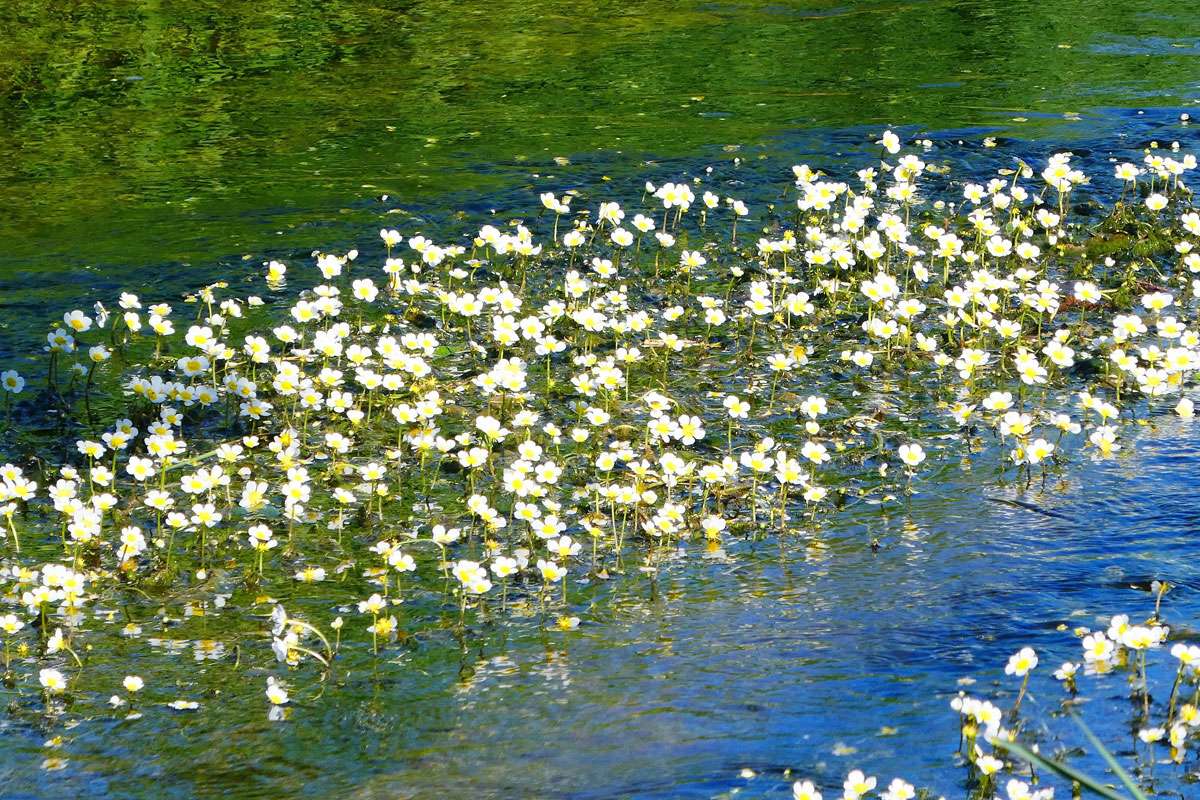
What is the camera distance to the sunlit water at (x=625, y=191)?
401 centimetres

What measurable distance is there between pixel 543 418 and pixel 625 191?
293 cm

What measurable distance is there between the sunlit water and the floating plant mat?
0.12m

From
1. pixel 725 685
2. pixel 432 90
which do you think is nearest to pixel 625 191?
pixel 432 90

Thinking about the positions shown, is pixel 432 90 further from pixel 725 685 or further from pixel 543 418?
pixel 725 685

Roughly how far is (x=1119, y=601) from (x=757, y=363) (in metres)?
2.39

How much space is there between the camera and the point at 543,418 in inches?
242

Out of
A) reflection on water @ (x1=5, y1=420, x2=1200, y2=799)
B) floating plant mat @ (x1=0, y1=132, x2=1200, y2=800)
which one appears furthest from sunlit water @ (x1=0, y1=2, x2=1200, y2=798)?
floating plant mat @ (x1=0, y1=132, x2=1200, y2=800)

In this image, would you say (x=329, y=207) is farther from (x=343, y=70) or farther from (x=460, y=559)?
(x=460, y=559)

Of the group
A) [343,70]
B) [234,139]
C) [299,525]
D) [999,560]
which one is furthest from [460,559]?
[343,70]

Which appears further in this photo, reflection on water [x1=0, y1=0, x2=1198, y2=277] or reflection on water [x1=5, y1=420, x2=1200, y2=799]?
reflection on water [x1=0, y1=0, x2=1198, y2=277]

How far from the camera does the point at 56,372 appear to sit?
6.46 meters

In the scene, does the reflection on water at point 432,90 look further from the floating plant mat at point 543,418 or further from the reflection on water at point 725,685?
the reflection on water at point 725,685

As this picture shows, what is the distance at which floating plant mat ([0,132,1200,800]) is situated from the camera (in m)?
4.61

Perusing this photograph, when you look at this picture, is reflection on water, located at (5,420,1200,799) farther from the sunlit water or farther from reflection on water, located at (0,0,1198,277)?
reflection on water, located at (0,0,1198,277)
